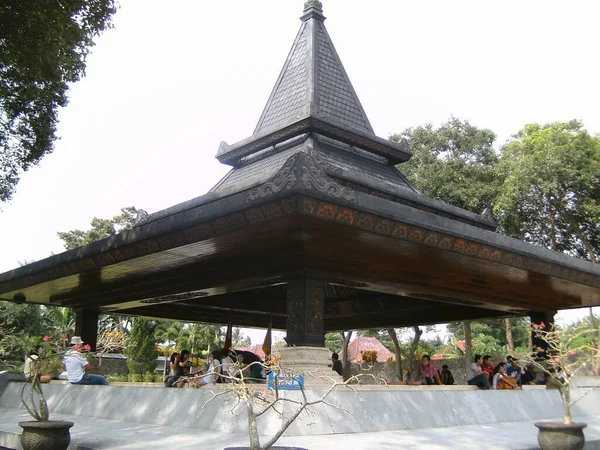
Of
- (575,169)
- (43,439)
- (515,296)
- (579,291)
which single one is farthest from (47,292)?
(575,169)

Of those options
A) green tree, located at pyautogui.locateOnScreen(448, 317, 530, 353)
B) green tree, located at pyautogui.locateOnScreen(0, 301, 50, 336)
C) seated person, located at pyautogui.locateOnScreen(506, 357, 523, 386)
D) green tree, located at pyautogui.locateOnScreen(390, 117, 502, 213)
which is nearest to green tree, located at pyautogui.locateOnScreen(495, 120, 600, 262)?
green tree, located at pyautogui.locateOnScreen(390, 117, 502, 213)

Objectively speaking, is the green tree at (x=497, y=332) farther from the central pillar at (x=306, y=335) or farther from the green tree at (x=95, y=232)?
the central pillar at (x=306, y=335)

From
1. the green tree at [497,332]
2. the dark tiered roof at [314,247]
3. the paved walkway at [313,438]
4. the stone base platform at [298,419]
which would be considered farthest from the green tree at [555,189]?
the green tree at [497,332]

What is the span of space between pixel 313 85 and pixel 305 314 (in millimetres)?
→ 6215

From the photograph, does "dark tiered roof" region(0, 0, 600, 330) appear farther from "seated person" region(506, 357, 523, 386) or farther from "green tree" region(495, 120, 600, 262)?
"green tree" region(495, 120, 600, 262)

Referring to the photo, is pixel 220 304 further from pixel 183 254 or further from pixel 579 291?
pixel 579 291

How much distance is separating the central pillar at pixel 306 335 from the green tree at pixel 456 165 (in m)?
16.5

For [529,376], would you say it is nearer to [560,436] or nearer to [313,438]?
[560,436]

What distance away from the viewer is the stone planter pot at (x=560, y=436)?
6.63m

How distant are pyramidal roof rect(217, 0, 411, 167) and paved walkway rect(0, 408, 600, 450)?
6585 millimetres

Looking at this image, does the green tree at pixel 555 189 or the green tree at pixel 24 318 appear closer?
the green tree at pixel 555 189

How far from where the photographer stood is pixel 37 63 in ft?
29.8

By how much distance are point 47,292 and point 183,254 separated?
556 cm

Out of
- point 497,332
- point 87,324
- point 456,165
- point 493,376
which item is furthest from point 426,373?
point 497,332
